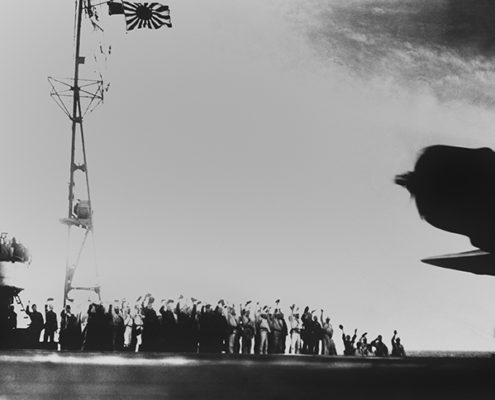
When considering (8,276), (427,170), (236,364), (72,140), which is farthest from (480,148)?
(8,276)

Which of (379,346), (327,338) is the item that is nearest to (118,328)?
(327,338)

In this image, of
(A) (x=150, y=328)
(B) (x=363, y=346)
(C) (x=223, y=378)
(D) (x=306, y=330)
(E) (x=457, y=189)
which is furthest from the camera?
(B) (x=363, y=346)

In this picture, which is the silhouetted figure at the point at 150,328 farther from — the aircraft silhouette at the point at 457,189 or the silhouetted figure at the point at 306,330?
the aircraft silhouette at the point at 457,189

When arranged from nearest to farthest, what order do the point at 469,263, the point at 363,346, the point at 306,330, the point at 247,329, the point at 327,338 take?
1. the point at 469,263
2. the point at 247,329
3. the point at 306,330
4. the point at 327,338
5. the point at 363,346

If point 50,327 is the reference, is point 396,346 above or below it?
below

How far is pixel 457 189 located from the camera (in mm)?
1223

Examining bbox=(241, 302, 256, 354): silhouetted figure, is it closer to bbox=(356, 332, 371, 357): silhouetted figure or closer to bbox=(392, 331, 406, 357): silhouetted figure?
bbox=(356, 332, 371, 357): silhouetted figure

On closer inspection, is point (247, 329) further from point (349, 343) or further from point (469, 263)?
point (469, 263)

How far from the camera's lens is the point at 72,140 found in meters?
8.54

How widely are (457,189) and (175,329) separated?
7.46m

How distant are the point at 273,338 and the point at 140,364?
8317 millimetres

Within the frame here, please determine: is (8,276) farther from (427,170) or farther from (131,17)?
(427,170)

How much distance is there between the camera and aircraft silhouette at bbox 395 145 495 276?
1191 millimetres

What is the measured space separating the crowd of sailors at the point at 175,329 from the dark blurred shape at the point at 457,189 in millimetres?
6932
